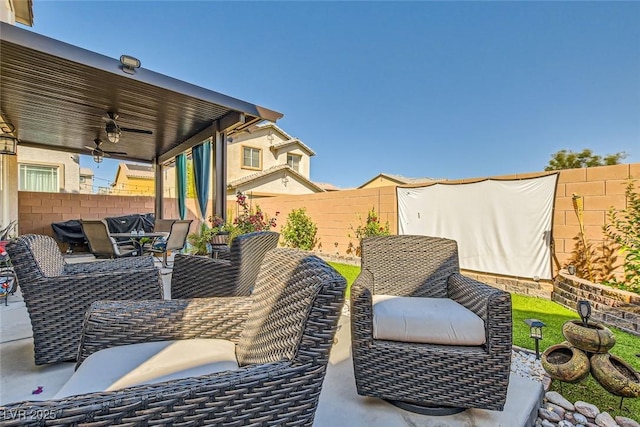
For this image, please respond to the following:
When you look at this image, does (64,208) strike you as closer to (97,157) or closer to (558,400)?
(97,157)

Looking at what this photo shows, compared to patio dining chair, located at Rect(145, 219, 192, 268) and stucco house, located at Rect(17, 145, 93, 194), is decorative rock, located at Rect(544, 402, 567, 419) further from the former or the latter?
stucco house, located at Rect(17, 145, 93, 194)

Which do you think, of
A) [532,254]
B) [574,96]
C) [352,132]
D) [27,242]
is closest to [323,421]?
[27,242]

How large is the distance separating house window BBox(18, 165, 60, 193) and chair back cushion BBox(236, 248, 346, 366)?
457 inches

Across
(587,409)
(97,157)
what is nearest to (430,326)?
(587,409)

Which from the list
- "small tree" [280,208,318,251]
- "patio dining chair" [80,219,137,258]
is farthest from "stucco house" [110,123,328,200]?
"patio dining chair" [80,219,137,258]

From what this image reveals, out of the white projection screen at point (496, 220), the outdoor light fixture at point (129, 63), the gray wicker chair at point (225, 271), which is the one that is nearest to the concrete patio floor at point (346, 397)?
the gray wicker chair at point (225, 271)

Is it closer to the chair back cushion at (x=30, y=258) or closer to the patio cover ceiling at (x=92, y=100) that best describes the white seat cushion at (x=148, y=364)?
the chair back cushion at (x=30, y=258)

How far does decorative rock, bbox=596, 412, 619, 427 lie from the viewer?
5.42 ft

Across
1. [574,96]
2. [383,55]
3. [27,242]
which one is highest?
[383,55]

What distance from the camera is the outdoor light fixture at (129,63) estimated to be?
140 inches

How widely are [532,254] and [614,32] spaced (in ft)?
14.3

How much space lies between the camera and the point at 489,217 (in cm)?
525

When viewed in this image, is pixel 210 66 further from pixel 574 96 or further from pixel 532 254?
pixel 574 96

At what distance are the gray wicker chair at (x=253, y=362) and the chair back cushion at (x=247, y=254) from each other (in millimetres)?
1016
